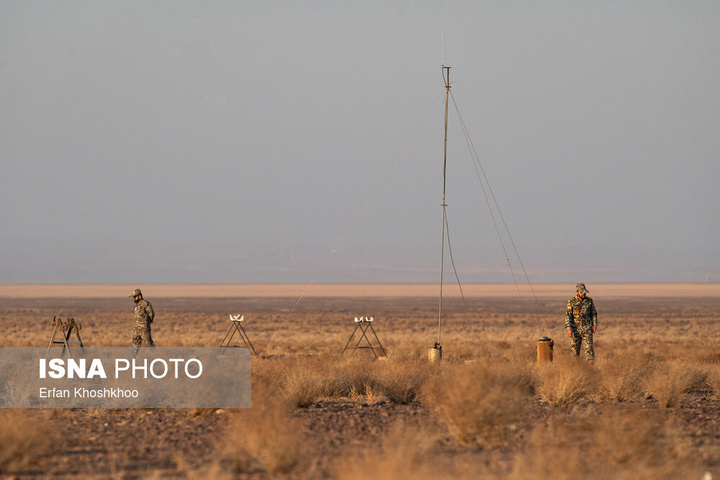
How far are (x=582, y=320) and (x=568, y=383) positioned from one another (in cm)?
544

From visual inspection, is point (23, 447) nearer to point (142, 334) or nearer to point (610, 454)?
point (610, 454)

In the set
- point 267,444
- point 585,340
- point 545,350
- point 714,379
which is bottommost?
point 714,379

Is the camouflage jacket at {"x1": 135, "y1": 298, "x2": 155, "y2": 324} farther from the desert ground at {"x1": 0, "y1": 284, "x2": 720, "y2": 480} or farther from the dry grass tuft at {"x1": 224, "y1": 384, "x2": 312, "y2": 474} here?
the dry grass tuft at {"x1": 224, "y1": 384, "x2": 312, "y2": 474}

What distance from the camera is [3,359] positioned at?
1085 inches

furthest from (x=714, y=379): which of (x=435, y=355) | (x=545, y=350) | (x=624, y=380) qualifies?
(x=435, y=355)

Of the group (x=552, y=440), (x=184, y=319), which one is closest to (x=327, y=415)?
(x=552, y=440)

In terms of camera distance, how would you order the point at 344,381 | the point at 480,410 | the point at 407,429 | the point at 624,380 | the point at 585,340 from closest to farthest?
the point at 480,410 < the point at 407,429 < the point at 624,380 < the point at 344,381 < the point at 585,340

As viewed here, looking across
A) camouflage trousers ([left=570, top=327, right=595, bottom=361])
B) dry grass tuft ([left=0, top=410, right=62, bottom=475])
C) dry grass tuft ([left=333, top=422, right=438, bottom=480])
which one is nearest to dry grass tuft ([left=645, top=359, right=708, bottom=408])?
camouflage trousers ([left=570, top=327, right=595, bottom=361])

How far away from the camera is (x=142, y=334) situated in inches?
853

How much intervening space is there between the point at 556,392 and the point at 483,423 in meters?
5.50

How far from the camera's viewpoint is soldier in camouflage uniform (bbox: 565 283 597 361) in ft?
75.4

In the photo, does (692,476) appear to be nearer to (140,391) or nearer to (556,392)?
(556,392)

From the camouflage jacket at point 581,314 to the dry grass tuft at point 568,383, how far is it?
2.95 metres

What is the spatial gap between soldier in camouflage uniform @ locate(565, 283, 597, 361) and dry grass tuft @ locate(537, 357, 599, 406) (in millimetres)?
2950
